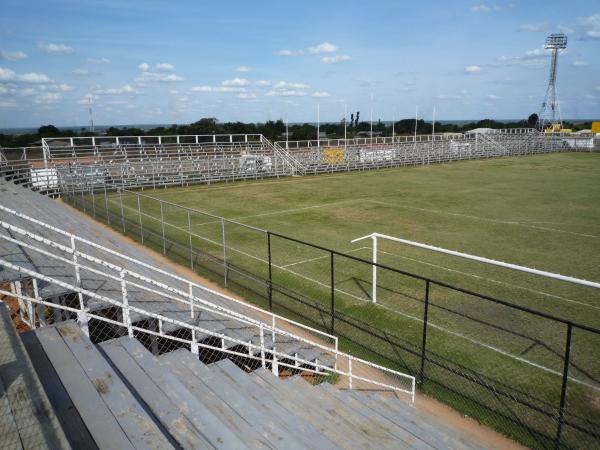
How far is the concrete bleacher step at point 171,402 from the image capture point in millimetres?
3941

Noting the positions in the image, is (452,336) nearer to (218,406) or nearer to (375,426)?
(375,426)

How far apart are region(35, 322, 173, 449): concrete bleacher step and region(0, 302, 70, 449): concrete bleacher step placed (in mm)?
477

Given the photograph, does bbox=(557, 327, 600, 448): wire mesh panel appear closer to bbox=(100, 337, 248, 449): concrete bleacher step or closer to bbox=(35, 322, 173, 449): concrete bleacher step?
bbox=(100, 337, 248, 449): concrete bleacher step

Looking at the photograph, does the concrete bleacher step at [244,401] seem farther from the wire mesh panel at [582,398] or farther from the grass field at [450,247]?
the grass field at [450,247]

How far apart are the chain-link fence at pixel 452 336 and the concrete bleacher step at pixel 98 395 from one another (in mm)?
4152

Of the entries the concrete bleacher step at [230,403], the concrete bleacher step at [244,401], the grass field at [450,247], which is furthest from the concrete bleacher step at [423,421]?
the grass field at [450,247]

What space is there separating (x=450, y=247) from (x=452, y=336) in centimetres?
663

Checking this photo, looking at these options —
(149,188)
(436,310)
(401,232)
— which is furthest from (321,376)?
(149,188)

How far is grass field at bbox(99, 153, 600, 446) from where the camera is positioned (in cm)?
852

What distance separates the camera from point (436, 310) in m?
10.3

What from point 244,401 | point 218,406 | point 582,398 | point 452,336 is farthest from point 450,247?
point 218,406

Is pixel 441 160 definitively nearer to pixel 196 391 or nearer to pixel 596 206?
pixel 596 206

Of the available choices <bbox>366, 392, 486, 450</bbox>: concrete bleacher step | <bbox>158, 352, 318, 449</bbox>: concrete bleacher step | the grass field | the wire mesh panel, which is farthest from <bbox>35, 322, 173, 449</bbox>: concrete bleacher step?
the grass field

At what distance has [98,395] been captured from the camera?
156 inches
